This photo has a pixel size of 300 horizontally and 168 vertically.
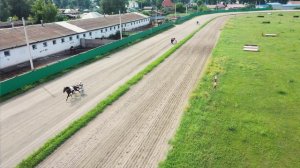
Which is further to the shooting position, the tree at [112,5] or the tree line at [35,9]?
the tree at [112,5]

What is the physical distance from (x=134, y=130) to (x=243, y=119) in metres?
7.76

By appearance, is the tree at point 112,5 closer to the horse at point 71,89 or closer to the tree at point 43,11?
the tree at point 43,11

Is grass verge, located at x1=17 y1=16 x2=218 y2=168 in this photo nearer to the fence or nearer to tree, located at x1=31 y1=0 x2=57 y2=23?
the fence

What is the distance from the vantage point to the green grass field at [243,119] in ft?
46.6

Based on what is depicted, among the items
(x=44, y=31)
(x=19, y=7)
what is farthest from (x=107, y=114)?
(x=19, y=7)

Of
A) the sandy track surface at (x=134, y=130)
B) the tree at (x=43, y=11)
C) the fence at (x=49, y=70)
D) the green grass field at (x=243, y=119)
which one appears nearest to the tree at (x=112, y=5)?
the tree at (x=43, y=11)

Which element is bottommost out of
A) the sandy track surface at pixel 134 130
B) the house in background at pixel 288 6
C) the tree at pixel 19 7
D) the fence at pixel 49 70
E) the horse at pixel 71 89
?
the sandy track surface at pixel 134 130

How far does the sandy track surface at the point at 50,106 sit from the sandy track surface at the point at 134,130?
6.73 ft

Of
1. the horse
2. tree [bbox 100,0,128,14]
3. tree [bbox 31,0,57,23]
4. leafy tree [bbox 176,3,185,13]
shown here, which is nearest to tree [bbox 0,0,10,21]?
tree [bbox 31,0,57,23]

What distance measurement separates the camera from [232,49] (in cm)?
4088

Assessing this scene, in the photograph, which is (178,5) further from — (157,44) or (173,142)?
(173,142)

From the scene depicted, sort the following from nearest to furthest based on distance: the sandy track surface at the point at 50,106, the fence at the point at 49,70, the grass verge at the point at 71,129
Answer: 1. the grass verge at the point at 71,129
2. the sandy track surface at the point at 50,106
3. the fence at the point at 49,70

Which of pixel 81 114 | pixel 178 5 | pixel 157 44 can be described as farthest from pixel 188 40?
pixel 178 5

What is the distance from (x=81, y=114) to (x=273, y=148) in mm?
13484
